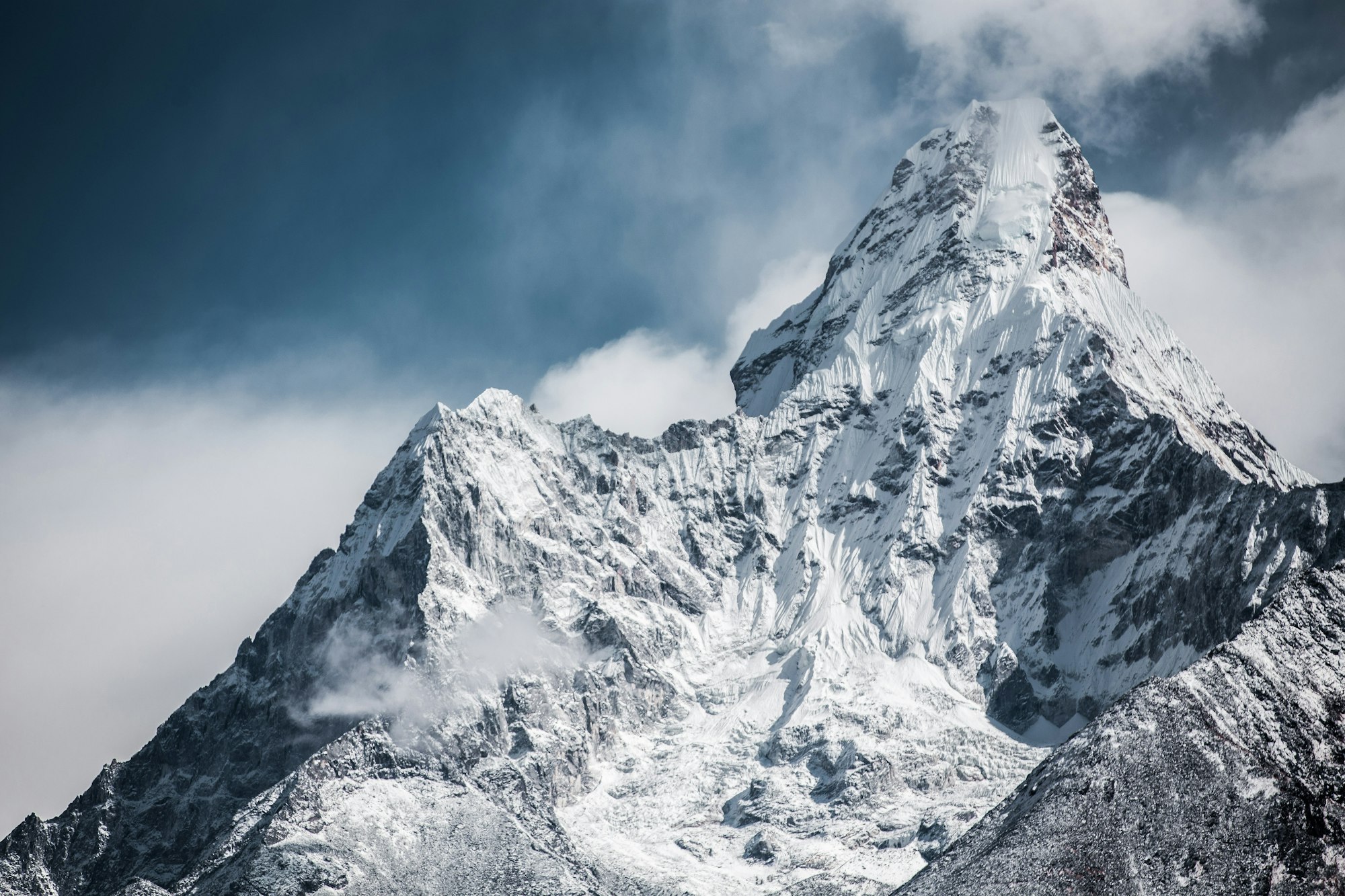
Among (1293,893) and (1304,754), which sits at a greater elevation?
(1304,754)

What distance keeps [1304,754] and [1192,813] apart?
12.4 m

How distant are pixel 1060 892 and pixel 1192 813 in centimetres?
1523

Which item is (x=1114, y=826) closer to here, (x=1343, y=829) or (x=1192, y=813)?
(x=1192, y=813)

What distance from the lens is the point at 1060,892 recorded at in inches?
7682

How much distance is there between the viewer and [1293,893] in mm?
185375

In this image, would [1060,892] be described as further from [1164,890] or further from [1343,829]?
[1343,829]

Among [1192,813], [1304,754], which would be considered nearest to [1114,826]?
[1192,813]

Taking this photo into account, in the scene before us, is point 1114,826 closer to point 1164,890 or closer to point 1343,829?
point 1164,890

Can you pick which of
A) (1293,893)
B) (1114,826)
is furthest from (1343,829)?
(1114,826)

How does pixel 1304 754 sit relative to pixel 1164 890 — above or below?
above

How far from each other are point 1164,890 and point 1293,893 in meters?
12.1

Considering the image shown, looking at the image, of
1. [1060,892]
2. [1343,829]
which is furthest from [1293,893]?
[1060,892]

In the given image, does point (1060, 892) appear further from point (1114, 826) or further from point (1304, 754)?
point (1304, 754)

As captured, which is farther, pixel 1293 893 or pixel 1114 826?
pixel 1114 826
